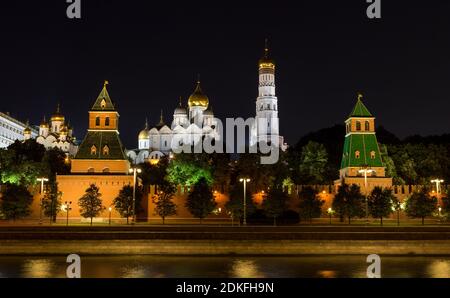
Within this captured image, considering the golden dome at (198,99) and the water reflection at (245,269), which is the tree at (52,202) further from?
the golden dome at (198,99)

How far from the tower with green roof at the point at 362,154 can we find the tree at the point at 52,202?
26.5 meters

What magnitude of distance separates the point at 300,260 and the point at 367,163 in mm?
30295

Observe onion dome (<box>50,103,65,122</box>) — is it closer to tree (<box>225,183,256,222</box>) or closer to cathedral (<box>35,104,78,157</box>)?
cathedral (<box>35,104,78,157</box>)

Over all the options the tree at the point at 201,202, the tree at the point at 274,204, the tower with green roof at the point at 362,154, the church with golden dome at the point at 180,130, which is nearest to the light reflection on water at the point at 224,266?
the tree at the point at 274,204

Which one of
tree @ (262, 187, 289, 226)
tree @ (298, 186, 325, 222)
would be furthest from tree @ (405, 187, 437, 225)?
tree @ (262, 187, 289, 226)

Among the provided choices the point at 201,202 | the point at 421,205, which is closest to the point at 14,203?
the point at 201,202

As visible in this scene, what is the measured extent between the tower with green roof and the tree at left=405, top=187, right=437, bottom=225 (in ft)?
21.8

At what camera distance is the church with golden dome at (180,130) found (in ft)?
317

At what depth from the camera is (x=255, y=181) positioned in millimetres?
57094

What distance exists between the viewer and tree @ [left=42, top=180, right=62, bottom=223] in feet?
163
